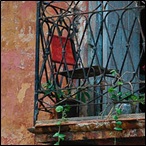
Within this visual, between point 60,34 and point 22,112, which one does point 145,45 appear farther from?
point 22,112

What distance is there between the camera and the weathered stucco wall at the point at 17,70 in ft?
29.4

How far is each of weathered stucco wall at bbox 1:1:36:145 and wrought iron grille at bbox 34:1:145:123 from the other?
226 mm

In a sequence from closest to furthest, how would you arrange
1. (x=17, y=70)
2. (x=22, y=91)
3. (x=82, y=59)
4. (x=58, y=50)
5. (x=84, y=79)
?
(x=84, y=79) → (x=58, y=50) → (x=82, y=59) → (x=22, y=91) → (x=17, y=70)

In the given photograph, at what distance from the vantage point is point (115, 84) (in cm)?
781

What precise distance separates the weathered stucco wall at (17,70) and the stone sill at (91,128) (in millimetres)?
854

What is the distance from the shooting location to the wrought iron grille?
7.92 meters

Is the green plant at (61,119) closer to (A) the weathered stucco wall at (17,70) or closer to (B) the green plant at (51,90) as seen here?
(B) the green plant at (51,90)

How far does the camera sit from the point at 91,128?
7668 mm

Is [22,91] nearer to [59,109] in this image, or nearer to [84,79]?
[84,79]

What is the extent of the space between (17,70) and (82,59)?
0.87 meters

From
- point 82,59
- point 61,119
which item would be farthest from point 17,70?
point 61,119

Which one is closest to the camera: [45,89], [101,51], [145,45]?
[145,45]

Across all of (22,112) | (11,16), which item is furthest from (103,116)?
(11,16)

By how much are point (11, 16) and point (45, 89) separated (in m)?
1.58
